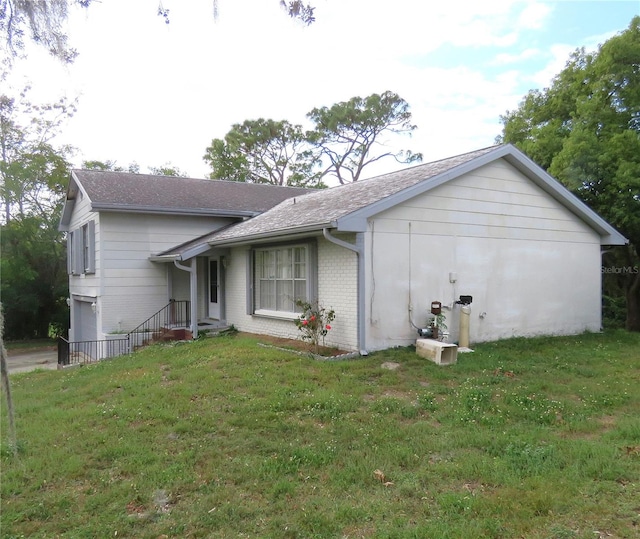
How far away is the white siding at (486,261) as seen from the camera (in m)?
9.58

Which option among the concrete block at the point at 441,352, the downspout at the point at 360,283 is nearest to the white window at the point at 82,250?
the downspout at the point at 360,283

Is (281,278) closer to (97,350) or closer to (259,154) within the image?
(97,350)

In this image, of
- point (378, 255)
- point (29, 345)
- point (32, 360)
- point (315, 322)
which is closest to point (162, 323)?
point (32, 360)

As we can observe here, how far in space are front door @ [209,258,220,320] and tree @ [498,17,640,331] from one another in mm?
10599

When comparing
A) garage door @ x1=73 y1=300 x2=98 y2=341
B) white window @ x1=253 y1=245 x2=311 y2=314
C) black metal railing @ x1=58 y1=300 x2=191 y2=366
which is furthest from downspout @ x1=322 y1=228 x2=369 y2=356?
garage door @ x1=73 y1=300 x2=98 y2=341

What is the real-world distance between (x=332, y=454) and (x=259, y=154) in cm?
3030

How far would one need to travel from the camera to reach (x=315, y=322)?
943 cm

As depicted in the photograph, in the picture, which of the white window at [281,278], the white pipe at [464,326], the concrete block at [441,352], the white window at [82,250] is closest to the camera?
the concrete block at [441,352]

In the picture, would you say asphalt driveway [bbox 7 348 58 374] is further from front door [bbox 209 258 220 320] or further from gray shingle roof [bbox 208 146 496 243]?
gray shingle roof [bbox 208 146 496 243]

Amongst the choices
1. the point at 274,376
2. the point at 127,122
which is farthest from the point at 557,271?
the point at 127,122

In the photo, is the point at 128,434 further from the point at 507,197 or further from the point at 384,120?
the point at 384,120

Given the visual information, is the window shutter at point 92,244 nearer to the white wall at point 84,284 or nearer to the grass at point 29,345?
the white wall at point 84,284

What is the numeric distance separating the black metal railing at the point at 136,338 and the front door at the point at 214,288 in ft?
2.54

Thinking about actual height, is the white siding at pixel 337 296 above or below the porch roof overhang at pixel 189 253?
below
